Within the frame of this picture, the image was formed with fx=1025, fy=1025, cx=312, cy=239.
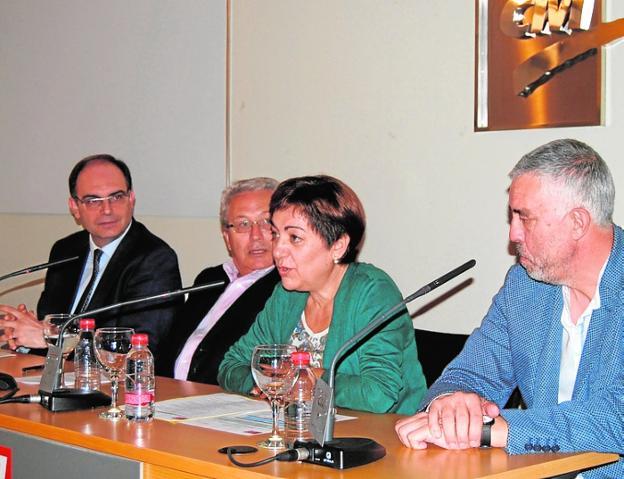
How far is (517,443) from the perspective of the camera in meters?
2.13

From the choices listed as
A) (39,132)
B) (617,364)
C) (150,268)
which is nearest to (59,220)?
(39,132)

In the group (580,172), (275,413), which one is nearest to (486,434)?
(275,413)

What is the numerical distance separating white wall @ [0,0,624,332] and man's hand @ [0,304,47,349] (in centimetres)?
121

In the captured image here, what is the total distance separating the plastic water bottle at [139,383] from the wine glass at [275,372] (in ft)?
1.15

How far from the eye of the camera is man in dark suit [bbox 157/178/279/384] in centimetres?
363

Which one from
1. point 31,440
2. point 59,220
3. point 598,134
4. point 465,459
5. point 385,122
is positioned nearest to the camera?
point 465,459

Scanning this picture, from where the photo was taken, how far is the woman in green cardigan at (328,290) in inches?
115

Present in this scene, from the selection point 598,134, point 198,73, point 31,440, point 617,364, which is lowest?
point 31,440

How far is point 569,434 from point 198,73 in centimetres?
311

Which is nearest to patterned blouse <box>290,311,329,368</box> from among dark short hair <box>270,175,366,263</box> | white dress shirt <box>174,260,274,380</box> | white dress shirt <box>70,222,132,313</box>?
dark short hair <box>270,175,366,263</box>

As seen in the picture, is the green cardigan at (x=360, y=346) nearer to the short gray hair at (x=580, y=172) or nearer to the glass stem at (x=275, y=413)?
the glass stem at (x=275, y=413)

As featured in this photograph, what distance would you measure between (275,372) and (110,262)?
6.63ft

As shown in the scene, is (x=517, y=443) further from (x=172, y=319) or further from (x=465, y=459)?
(x=172, y=319)

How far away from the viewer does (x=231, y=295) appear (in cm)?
385
